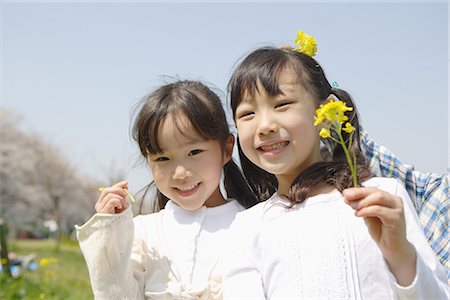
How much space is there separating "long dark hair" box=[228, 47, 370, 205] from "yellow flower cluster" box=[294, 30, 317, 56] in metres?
0.06

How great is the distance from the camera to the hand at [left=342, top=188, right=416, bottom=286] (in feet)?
4.99

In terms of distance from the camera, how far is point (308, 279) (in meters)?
1.83

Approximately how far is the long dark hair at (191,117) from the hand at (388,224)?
34.7 inches

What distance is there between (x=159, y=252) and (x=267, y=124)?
77cm

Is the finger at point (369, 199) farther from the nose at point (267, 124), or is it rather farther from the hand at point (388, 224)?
the nose at point (267, 124)

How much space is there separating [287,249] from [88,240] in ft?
2.66

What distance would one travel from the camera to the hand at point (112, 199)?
2.17 meters

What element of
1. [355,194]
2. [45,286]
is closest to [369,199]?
[355,194]

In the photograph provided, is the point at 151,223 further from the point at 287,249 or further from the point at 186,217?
the point at 287,249

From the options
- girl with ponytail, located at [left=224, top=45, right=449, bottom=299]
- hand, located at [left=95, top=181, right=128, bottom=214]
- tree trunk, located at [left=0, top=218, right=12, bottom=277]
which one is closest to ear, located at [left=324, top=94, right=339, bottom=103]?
girl with ponytail, located at [left=224, top=45, right=449, bottom=299]

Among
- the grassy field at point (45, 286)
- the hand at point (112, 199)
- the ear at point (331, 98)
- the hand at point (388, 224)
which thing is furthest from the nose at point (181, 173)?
the grassy field at point (45, 286)

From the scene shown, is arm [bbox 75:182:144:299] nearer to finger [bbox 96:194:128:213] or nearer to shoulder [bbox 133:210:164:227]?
finger [bbox 96:194:128:213]

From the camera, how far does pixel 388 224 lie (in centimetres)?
154

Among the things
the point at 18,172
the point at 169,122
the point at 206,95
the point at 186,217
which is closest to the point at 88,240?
the point at 186,217
